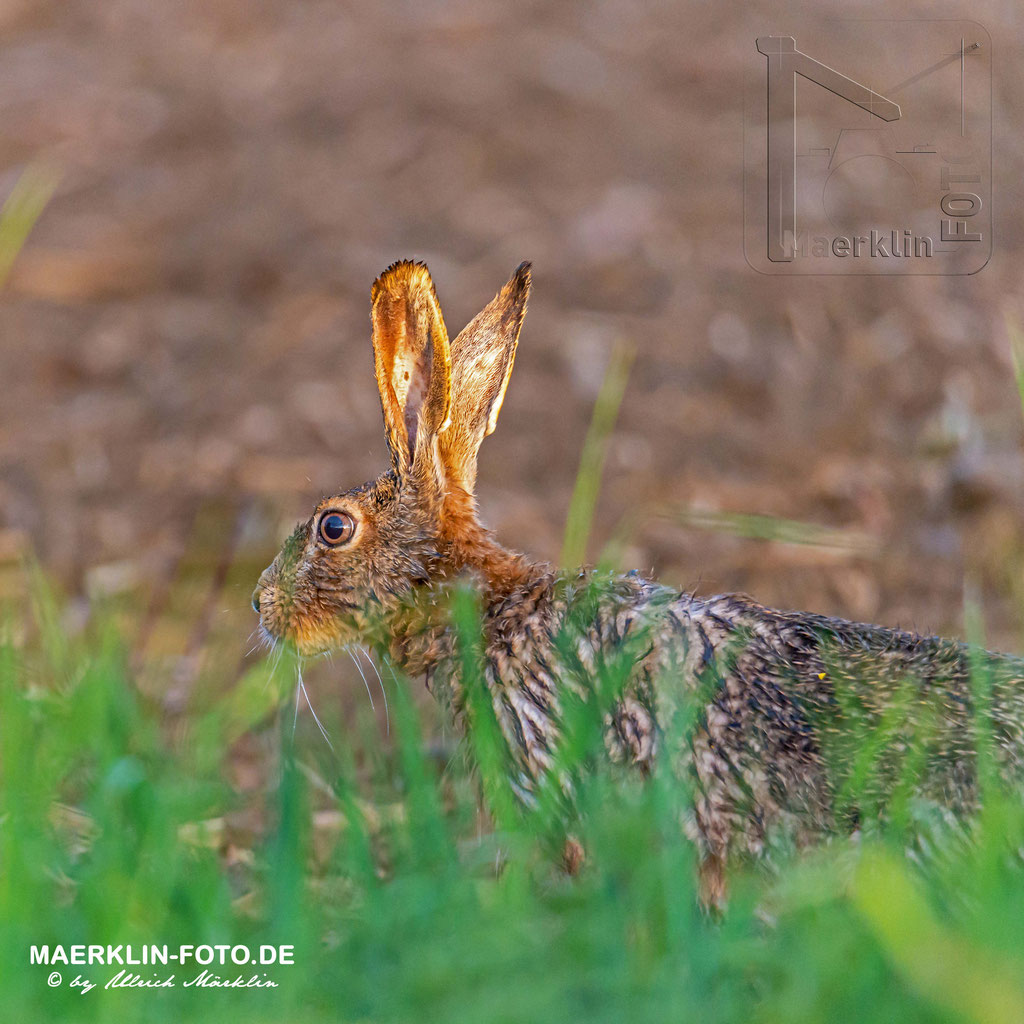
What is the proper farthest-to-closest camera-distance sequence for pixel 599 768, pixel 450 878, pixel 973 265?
pixel 973 265, pixel 599 768, pixel 450 878

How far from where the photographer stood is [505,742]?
3.28m

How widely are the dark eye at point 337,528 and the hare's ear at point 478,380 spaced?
33 centimetres

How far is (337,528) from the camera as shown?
12.6 ft

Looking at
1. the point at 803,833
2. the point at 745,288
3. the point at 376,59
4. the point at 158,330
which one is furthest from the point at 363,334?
the point at 803,833

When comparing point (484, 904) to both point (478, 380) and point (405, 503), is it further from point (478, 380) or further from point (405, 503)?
point (478, 380)

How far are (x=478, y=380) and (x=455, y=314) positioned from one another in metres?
2.52

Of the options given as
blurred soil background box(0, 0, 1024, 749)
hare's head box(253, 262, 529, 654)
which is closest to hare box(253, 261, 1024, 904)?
hare's head box(253, 262, 529, 654)

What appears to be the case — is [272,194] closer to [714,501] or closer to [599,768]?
[714,501]

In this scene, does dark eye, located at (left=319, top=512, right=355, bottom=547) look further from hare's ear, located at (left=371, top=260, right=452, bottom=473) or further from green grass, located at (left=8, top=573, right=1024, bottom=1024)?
green grass, located at (left=8, top=573, right=1024, bottom=1024)

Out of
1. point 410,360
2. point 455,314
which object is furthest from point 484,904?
point 455,314

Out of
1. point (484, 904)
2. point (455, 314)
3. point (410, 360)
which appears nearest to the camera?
point (484, 904)

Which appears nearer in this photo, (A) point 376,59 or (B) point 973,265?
(B) point 973,265

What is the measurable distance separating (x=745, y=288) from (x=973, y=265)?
1.41m

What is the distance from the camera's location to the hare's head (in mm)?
3656
